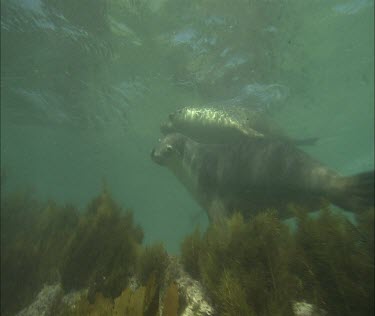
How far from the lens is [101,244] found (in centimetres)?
612

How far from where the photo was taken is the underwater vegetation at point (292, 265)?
9.78 feet

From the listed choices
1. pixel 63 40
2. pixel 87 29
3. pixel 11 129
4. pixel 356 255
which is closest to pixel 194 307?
pixel 356 255

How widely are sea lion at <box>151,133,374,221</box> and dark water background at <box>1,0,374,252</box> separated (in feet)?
4.27

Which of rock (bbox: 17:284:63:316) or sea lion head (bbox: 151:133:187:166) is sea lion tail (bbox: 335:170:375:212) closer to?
sea lion head (bbox: 151:133:187:166)

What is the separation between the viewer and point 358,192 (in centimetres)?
388

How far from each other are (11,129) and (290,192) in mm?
34068

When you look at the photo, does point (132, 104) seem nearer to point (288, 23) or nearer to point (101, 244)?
point (288, 23)

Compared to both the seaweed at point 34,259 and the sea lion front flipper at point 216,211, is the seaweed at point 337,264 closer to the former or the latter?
the sea lion front flipper at point 216,211

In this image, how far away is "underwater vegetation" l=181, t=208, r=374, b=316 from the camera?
2.98 m

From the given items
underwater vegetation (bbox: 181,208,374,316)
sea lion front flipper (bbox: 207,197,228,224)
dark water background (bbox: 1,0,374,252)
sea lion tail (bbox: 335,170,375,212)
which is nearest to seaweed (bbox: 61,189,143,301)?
dark water background (bbox: 1,0,374,252)

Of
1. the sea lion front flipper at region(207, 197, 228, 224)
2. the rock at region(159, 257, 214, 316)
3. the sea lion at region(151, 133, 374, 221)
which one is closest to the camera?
the rock at region(159, 257, 214, 316)

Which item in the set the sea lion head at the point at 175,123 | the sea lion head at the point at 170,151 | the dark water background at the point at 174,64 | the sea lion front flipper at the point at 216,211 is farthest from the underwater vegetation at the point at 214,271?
the sea lion head at the point at 175,123

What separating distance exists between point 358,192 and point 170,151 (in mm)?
4976

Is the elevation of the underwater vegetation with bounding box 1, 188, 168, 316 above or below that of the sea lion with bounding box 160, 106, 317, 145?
below
